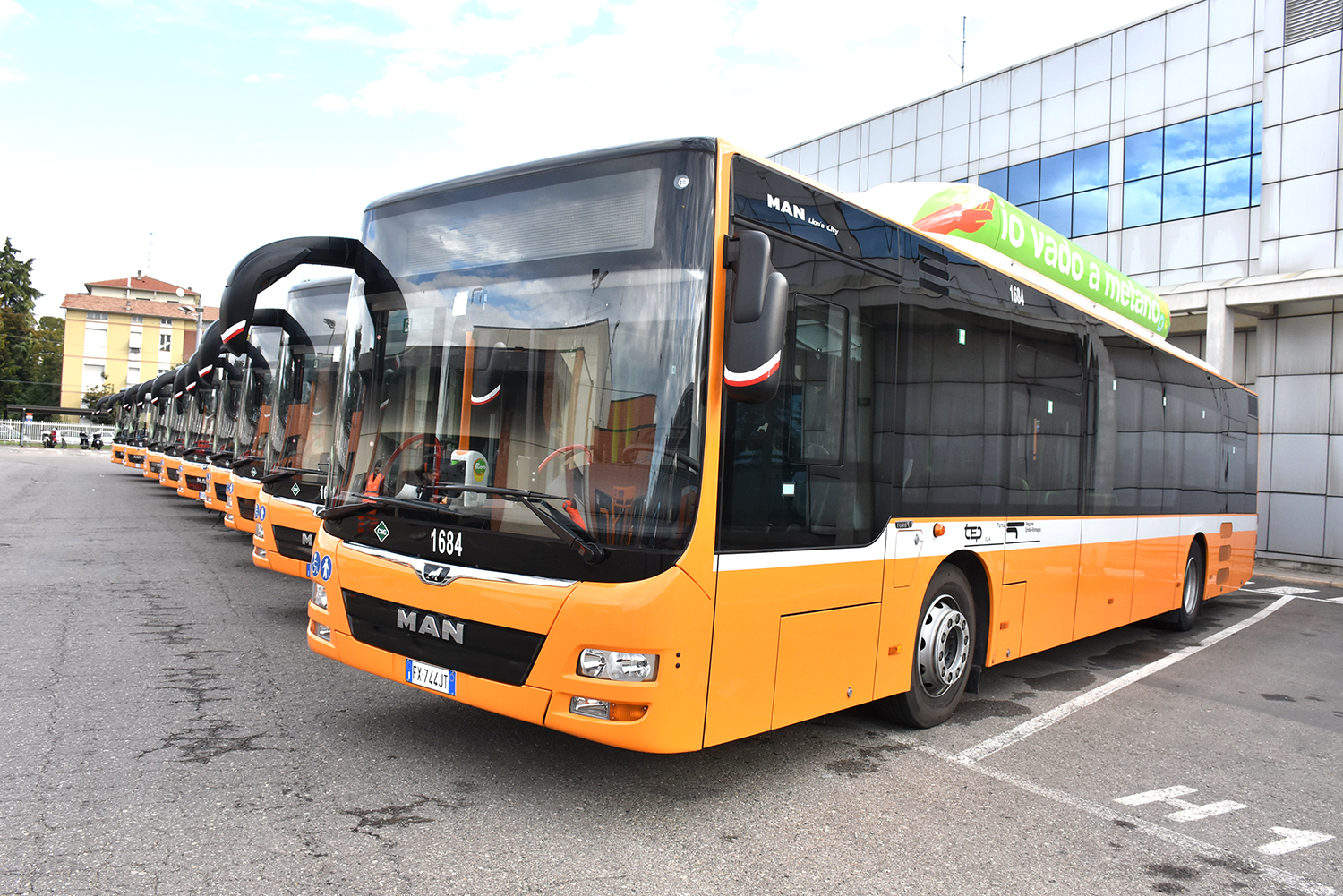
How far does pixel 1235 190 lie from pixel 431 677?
21028mm

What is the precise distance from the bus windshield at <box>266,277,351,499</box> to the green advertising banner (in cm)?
530

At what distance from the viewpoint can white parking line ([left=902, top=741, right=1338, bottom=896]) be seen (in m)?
3.76

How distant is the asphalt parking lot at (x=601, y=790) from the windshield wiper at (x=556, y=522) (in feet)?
3.81

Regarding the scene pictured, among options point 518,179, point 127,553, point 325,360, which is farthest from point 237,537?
point 518,179

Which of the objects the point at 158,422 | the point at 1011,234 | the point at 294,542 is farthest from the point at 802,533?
the point at 158,422

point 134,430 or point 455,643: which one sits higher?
point 134,430

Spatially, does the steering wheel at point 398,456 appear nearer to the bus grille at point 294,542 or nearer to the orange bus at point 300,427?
the orange bus at point 300,427

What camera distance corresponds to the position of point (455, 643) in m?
4.21

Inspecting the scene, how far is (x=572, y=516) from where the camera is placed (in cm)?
387

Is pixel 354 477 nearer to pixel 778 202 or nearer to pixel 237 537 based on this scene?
pixel 778 202

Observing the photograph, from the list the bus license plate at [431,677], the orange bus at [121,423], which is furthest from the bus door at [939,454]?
the orange bus at [121,423]

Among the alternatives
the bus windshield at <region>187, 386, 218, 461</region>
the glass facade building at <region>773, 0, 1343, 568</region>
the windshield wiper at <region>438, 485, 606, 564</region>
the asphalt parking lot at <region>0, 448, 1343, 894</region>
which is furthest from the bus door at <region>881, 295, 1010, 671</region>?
the glass facade building at <region>773, 0, 1343, 568</region>

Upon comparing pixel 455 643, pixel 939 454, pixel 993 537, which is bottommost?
pixel 455 643

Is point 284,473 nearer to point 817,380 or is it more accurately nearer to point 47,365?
point 817,380
